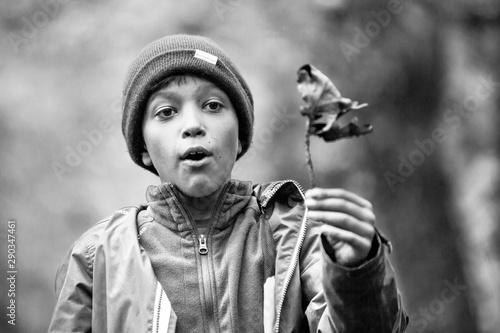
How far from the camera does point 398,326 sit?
4.60 feet

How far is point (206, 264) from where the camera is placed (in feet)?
5.29

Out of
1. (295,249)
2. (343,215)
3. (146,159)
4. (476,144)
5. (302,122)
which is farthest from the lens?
(302,122)

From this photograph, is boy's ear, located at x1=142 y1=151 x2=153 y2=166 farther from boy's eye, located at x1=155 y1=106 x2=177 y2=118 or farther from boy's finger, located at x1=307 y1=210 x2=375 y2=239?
→ boy's finger, located at x1=307 y1=210 x2=375 y2=239

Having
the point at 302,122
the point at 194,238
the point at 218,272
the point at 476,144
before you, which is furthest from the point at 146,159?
the point at 476,144

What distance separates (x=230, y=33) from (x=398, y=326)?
69.4 inches

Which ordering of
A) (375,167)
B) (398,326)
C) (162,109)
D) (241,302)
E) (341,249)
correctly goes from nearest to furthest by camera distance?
(341,249) < (398,326) < (241,302) < (162,109) < (375,167)

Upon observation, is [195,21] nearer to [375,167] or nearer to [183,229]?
[375,167]

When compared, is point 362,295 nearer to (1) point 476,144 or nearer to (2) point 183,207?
(2) point 183,207

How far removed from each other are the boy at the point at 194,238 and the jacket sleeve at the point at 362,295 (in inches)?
1.2

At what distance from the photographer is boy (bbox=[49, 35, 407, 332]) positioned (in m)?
1.55

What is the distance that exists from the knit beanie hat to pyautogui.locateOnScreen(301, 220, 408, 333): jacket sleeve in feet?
1.94

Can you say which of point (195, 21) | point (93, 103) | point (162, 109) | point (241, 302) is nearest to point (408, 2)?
point (195, 21)

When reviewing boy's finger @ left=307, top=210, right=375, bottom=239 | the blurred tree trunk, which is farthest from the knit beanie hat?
the blurred tree trunk

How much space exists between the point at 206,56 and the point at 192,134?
9.5 inches
